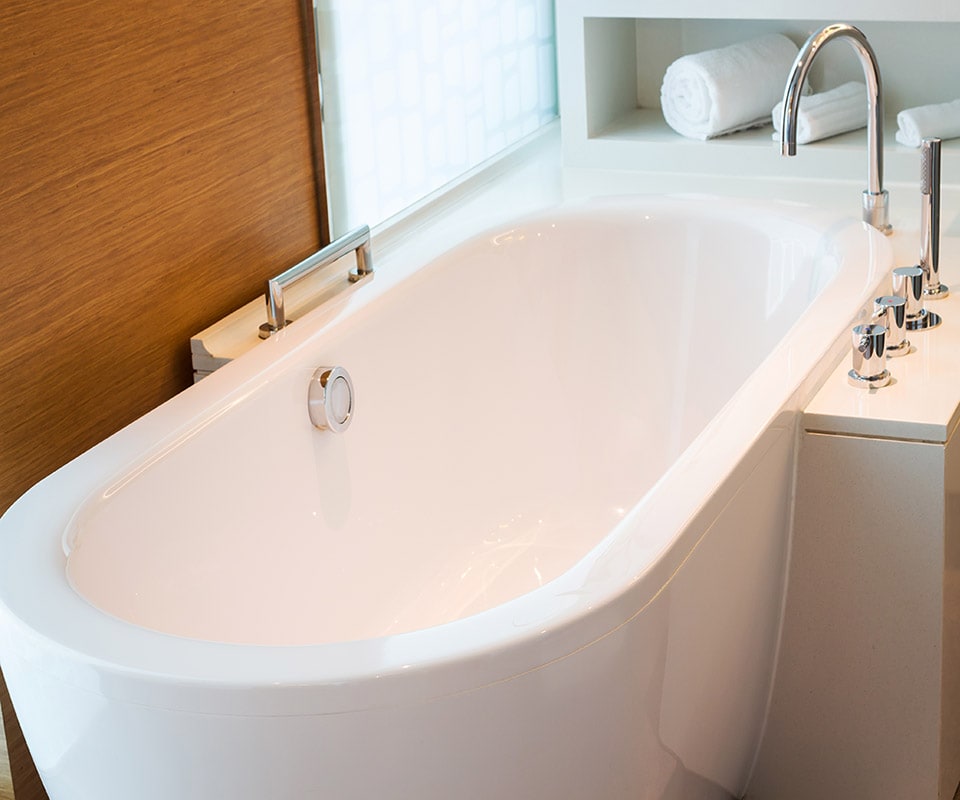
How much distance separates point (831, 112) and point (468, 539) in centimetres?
126

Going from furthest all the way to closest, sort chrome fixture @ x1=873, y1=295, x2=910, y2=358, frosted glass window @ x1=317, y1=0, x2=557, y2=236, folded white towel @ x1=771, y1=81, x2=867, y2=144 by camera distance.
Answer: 1. folded white towel @ x1=771, y1=81, x2=867, y2=144
2. frosted glass window @ x1=317, y1=0, x2=557, y2=236
3. chrome fixture @ x1=873, y1=295, x2=910, y2=358

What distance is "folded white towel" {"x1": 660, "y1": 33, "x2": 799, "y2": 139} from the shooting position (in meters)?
2.84

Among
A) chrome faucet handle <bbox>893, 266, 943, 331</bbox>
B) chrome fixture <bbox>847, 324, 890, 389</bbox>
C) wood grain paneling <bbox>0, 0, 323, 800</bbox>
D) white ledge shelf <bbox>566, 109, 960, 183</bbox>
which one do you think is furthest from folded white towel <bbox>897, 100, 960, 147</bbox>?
wood grain paneling <bbox>0, 0, 323, 800</bbox>

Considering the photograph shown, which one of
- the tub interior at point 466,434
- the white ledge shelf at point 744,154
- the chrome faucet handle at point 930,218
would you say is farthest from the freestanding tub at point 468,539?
the white ledge shelf at point 744,154

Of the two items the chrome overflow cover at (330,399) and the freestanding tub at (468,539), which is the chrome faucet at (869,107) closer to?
the freestanding tub at (468,539)

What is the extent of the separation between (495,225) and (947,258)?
2.54ft

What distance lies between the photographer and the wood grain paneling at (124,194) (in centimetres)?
167

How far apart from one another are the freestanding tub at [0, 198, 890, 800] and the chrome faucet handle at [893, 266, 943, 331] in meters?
0.06

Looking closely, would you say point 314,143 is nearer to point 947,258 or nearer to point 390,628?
point 390,628

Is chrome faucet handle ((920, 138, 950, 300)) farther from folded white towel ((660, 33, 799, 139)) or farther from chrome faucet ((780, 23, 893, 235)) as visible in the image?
folded white towel ((660, 33, 799, 139))

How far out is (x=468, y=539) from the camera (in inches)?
89.1

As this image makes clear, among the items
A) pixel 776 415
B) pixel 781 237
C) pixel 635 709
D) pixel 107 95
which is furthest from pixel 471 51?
pixel 635 709

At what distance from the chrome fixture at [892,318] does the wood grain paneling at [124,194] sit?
0.96 m

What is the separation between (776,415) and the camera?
5.20 ft
